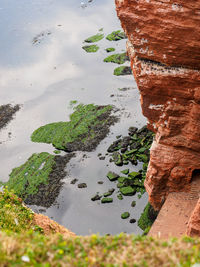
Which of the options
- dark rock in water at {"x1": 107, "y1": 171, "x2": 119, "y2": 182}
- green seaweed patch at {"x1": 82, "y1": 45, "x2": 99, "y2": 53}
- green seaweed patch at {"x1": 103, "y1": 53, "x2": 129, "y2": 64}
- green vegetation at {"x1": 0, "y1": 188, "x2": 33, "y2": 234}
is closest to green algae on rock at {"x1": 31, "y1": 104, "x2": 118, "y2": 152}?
dark rock in water at {"x1": 107, "y1": 171, "x2": 119, "y2": 182}

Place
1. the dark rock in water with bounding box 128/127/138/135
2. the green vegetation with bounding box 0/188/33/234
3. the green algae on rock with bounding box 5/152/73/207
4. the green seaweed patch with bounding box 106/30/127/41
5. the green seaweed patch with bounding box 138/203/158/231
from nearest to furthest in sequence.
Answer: the green vegetation with bounding box 0/188/33/234, the green seaweed patch with bounding box 138/203/158/231, the green algae on rock with bounding box 5/152/73/207, the dark rock in water with bounding box 128/127/138/135, the green seaweed patch with bounding box 106/30/127/41

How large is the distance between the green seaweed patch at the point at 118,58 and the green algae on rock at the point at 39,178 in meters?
24.6

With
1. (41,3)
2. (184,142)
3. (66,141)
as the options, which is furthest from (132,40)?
(41,3)

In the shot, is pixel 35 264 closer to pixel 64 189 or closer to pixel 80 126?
pixel 64 189

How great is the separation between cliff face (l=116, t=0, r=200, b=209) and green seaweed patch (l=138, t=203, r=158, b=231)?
4951mm

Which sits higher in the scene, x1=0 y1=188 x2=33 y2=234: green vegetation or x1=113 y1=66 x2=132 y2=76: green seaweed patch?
x1=0 y1=188 x2=33 y2=234: green vegetation

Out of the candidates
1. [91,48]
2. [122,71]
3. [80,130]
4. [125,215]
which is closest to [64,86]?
[122,71]

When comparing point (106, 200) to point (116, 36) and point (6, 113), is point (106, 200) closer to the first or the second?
point (6, 113)

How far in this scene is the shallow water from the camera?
98.8ft

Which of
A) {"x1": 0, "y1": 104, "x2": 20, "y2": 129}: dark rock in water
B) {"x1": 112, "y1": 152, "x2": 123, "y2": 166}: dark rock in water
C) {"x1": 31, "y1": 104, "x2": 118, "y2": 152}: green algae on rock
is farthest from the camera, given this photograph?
{"x1": 0, "y1": 104, "x2": 20, "y2": 129}: dark rock in water

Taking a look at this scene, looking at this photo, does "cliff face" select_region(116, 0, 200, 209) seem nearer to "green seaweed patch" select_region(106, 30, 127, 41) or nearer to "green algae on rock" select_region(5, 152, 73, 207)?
"green algae on rock" select_region(5, 152, 73, 207)

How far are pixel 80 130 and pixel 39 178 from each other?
8969 millimetres

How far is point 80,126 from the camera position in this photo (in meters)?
40.7

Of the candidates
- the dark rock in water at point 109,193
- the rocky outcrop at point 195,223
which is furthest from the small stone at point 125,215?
the rocky outcrop at point 195,223
